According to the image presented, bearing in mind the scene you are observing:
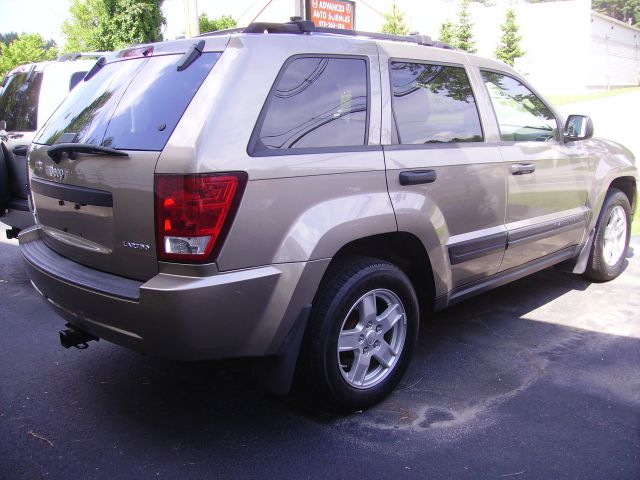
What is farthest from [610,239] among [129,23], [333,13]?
[129,23]

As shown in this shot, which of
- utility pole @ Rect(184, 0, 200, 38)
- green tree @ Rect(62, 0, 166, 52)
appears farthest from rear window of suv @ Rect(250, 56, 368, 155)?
green tree @ Rect(62, 0, 166, 52)

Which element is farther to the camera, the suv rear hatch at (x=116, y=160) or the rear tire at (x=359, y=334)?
the rear tire at (x=359, y=334)

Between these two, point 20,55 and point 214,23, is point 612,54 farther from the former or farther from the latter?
point 20,55

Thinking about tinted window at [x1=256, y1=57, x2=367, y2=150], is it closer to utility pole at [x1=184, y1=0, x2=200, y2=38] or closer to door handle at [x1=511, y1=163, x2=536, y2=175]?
door handle at [x1=511, y1=163, x2=536, y2=175]

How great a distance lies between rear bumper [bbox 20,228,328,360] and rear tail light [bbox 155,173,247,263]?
127 mm

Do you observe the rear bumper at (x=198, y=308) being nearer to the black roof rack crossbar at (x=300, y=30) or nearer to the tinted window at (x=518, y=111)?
the black roof rack crossbar at (x=300, y=30)

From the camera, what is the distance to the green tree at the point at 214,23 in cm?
3278

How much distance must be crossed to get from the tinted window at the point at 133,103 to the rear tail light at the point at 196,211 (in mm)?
248

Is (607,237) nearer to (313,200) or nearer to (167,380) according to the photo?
(313,200)

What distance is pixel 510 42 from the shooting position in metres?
37.8

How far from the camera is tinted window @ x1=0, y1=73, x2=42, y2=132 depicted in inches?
238

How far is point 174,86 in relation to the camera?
9.01 feet

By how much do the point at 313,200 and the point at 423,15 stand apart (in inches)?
1710

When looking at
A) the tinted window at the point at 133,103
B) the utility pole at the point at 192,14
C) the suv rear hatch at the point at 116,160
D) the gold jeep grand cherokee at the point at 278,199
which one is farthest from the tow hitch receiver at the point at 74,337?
the utility pole at the point at 192,14
